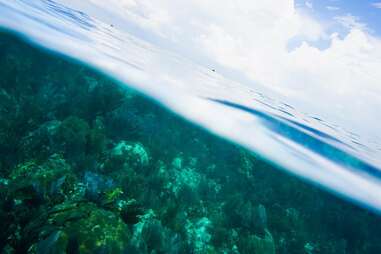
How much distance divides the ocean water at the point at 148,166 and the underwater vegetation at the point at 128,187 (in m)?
0.04

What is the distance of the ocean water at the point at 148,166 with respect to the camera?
6062 millimetres

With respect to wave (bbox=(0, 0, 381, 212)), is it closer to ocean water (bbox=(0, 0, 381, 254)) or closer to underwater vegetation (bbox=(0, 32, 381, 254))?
ocean water (bbox=(0, 0, 381, 254))

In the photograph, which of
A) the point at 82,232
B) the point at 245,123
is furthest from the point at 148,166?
the point at 245,123

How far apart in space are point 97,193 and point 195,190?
190 inches

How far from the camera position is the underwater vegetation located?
5.43 metres

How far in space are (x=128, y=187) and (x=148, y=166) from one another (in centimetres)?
178

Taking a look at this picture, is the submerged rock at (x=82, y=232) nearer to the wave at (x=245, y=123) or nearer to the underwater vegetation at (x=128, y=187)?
the underwater vegetation at (x=128, y=187)

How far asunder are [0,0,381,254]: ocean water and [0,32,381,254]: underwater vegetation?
0.14 ft

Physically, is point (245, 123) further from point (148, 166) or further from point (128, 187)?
point (128, 187)

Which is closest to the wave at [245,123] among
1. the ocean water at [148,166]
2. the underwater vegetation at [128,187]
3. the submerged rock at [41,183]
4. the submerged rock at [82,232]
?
the ocean water at [148,166]

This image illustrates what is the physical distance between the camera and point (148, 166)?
404 inches

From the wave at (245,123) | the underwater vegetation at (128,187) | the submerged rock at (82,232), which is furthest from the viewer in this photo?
the wave at (245,123)

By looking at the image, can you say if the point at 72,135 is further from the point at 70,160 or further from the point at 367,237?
the point at 367,237

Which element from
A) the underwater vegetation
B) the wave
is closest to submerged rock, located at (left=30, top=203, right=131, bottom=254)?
the underwater vegetation
